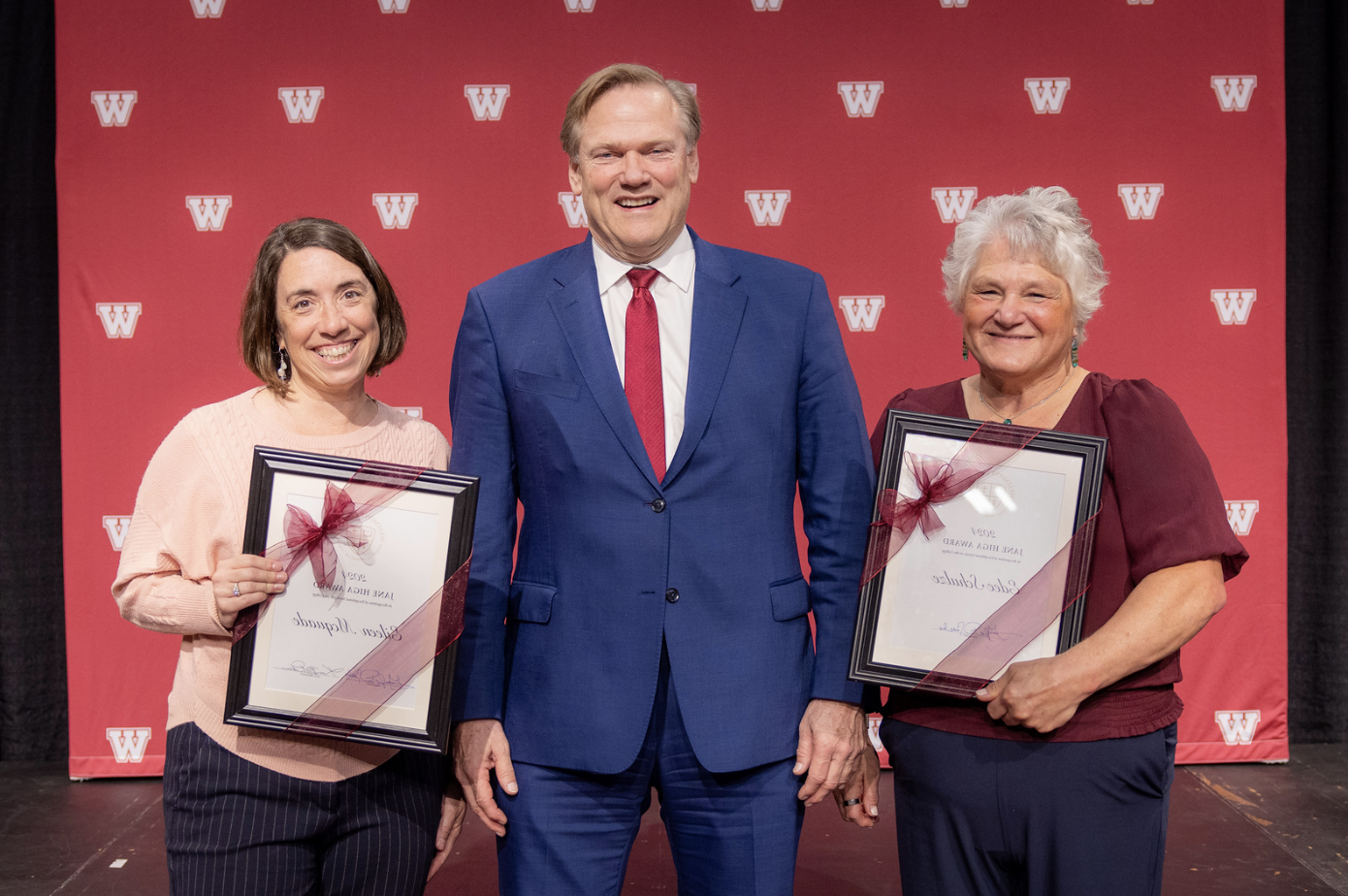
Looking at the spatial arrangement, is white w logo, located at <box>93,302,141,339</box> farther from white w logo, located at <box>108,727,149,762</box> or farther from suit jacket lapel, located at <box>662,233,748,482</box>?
suit jacket lapel, located at <box>662,233,748,482</box>

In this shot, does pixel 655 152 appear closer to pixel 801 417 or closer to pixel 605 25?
pixel 801 417

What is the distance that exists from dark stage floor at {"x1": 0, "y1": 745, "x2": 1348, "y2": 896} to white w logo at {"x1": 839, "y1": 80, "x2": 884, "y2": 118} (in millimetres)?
2292

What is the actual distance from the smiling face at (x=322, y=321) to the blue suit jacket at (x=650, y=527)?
0.57ft

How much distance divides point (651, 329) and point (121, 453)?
2.63m

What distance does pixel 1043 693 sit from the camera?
1341 mm

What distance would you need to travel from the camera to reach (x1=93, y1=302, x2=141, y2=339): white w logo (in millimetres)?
3387

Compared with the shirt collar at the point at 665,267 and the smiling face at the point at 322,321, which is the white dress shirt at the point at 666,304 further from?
the smiling face at the point at 322,321

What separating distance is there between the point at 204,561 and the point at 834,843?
83.3 inches

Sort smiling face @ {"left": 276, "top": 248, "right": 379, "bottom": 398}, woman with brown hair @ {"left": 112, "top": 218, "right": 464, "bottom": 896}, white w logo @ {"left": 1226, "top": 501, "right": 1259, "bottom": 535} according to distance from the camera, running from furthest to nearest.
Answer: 1. white w logo @ {"left": 1226, "top": 501, "right": 1259, "bottom": 535}
2. smiling face @ {"left": 276, "top": 248, "right": 379, "bottom": 398}
3. woman with brown hair @ {"left": 112, "top": 218, "right": 464, "bottom": 896}

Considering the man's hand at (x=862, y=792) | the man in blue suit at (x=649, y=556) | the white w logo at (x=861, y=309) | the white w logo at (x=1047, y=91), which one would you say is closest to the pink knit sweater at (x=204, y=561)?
the man in blue suit at (x=649, y=556)

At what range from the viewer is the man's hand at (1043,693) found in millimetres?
1338

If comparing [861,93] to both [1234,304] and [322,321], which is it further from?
[322,321]
